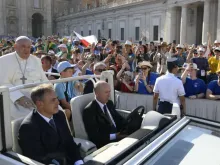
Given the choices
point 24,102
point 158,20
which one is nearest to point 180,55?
point 24,102

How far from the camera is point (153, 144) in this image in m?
2.87

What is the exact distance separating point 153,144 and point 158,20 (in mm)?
40149

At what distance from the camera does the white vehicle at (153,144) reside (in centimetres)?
268

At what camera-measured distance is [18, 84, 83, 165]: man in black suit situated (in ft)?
9.77

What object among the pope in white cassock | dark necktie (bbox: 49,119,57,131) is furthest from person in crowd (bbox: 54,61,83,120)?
dark necktie (bbox: 49,119,57,131)

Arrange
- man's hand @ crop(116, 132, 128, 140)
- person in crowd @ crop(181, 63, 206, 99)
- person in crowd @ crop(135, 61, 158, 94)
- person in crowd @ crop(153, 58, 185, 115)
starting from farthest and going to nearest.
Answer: person in crowd @ crop(135, 61, 158, 94) → person in crowd @ crop(181, 63, 206, 99) → person in crowd @ crop(153, 58, 185, 115) → man's hand @ crop(116, 132, 128, 140)

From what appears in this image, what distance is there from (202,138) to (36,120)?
2002 millimetres

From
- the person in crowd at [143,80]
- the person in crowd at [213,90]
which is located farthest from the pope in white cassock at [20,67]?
the person in crowd at [213,90]

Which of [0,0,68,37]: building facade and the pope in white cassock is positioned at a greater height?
[0,0,68,37]: building facade

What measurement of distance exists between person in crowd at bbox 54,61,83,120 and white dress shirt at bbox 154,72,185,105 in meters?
1.72

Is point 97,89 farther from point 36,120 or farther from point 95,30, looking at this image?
point 95,30

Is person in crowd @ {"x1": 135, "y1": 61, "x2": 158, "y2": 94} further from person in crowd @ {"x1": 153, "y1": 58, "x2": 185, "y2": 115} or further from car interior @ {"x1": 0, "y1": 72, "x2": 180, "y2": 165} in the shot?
car interior @ {"x1": 0, "y1": 72, "x2": 180, "y2": 165}

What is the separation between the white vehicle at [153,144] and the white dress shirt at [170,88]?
195cm

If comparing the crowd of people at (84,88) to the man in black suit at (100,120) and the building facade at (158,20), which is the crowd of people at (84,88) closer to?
the man in black suit at (100,120)
